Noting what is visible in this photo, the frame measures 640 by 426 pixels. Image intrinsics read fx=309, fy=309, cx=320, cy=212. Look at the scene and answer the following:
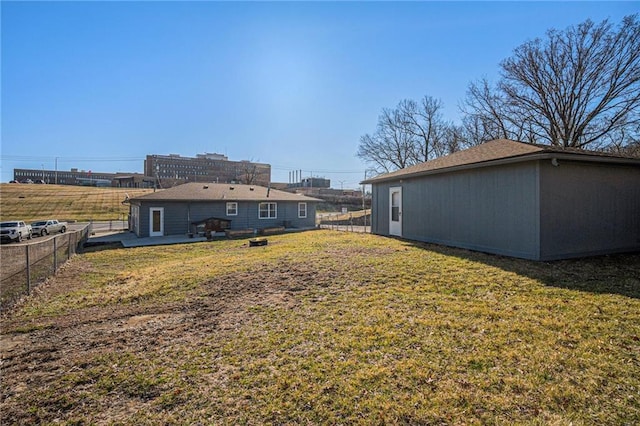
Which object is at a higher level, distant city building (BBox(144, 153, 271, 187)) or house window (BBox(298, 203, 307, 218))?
distant city building (BBox(144, 153, 271, 187))

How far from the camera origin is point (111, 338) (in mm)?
4113

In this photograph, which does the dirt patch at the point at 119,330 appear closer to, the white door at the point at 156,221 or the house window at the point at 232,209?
the white door at the point at 156,221

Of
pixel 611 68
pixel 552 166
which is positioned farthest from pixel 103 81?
pixel 611 68

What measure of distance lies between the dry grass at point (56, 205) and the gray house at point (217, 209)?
1932 cm

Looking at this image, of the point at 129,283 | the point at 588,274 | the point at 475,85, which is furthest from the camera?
the point at 475,85

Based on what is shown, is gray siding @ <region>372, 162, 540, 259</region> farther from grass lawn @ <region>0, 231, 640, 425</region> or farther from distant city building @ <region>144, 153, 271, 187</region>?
distant city building @ <region>144, 153, 271, 187</region>

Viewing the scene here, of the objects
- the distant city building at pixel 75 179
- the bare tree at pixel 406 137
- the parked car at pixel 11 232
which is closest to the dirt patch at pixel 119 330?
the parked car at pixel 11 232

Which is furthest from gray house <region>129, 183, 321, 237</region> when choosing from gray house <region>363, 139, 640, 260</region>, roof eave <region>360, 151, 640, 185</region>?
roof eave <region>360, 151, 640, 185</region>

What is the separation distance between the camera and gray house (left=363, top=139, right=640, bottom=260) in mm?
7930

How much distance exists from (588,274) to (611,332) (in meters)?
3.49

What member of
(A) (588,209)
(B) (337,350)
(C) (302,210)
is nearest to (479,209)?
(A) (588,209)

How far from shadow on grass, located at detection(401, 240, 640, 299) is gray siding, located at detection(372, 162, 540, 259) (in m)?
0.59

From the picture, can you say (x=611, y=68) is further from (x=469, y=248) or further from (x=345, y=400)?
(x=345, y=400)

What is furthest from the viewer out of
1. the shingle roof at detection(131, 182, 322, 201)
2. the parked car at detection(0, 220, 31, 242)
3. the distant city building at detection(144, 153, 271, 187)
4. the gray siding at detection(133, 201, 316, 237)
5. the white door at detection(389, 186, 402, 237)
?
the distant city building at detection(144, 153, 271, 187)
